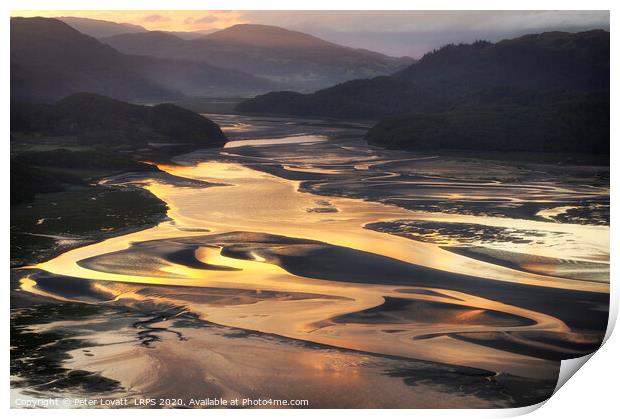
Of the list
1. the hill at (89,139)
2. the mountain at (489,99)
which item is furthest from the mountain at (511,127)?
the hill at (89,139)

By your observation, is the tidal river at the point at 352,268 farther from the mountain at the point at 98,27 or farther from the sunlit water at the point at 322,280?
the mountain at the point at 98,27

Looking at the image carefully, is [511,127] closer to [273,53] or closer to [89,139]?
[273,53]

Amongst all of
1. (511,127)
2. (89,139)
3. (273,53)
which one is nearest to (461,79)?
(511,127)

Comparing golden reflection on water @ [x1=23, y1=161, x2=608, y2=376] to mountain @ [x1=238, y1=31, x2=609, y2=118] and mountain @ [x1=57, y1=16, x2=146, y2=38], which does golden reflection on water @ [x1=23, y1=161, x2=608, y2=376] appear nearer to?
mountain @ [x1=238, y1=31, x2=609, y2=118]

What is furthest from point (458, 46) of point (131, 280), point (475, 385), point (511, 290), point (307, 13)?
point (131, 280)

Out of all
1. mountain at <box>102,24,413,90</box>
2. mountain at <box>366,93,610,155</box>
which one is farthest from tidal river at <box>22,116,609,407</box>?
mountain at <box>102,24,413,90</box>
